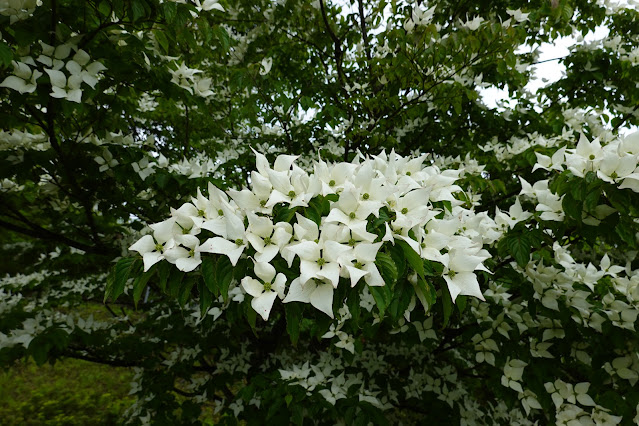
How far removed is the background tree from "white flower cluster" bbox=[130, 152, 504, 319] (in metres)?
0.04

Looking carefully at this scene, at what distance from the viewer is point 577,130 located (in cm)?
302

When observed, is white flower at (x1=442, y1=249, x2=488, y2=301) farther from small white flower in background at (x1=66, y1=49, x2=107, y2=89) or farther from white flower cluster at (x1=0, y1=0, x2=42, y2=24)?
white flower cluster at (x1=0, y1=0, x2=42, y2=24)

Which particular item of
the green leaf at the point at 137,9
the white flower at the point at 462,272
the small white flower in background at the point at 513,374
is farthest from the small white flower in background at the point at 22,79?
the small white flower in background at the point at 513,374

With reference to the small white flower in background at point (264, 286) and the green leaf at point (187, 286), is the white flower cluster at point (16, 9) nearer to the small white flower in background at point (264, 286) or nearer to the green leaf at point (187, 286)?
the green leaf at point (187, 286)

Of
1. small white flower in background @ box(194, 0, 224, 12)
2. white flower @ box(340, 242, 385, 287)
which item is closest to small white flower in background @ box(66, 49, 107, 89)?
small white flower in background @ box(194, 0, 224, 12)

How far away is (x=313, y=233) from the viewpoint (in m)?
0.97

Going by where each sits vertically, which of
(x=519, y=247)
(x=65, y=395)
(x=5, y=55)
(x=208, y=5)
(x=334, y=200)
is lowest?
(x=65, y=395)

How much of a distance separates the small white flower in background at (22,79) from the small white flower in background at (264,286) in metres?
1.43

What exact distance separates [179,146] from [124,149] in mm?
2306

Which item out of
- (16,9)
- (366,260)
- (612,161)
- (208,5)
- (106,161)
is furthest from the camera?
(106,161)

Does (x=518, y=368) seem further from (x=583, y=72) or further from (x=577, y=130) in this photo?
(x=583, y=72)

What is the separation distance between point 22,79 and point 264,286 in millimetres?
1556

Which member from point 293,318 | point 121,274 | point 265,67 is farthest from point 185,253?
point 265,67

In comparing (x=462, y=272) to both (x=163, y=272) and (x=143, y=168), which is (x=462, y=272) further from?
(x=143, y=168)
